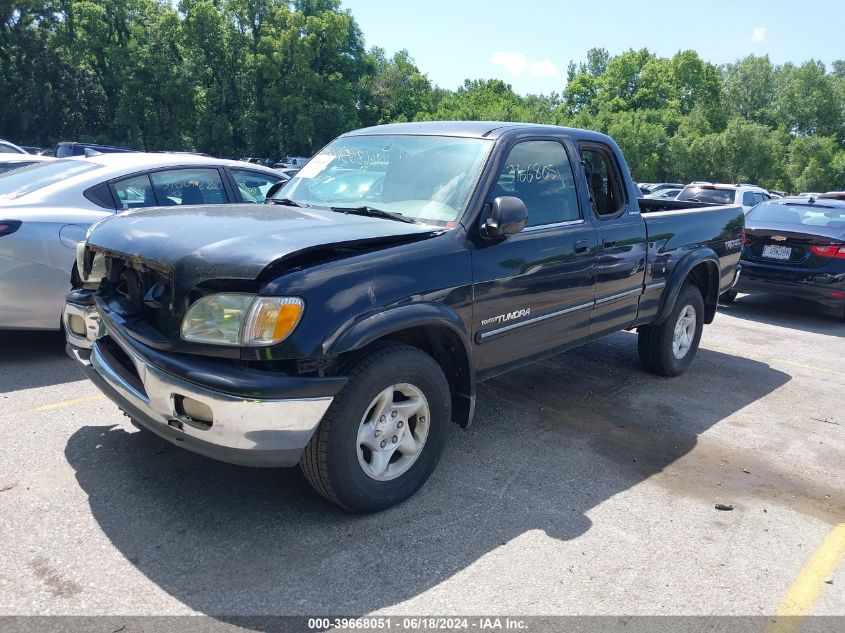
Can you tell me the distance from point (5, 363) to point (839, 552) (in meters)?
5.77

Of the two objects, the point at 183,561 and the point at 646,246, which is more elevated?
the point at 646,246

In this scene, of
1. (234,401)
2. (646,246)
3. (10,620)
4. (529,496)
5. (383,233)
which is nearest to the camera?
(10,620)

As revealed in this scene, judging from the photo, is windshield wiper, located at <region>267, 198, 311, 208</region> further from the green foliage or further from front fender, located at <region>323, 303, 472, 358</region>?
the green foliage

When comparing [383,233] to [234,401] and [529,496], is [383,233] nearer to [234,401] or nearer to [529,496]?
[234,401]

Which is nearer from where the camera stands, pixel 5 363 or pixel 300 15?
pixel 5 363

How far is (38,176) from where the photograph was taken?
5.71 meters

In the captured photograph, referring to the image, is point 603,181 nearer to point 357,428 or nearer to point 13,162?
point 357,428

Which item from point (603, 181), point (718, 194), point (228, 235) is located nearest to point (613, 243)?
point (603, 181)

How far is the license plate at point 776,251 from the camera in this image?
9.19 metres

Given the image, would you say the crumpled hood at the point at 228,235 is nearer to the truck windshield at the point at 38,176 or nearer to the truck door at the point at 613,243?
the truck door at the point at 613,243

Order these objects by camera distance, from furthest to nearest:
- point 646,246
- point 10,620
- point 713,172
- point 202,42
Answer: point 713,172 < point 202,42 < point 646,246 < point 10,620

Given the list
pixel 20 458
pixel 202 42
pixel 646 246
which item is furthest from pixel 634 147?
pixel 20 458

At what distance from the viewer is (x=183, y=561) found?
2977mm

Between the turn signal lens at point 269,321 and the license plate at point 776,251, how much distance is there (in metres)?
8.26
